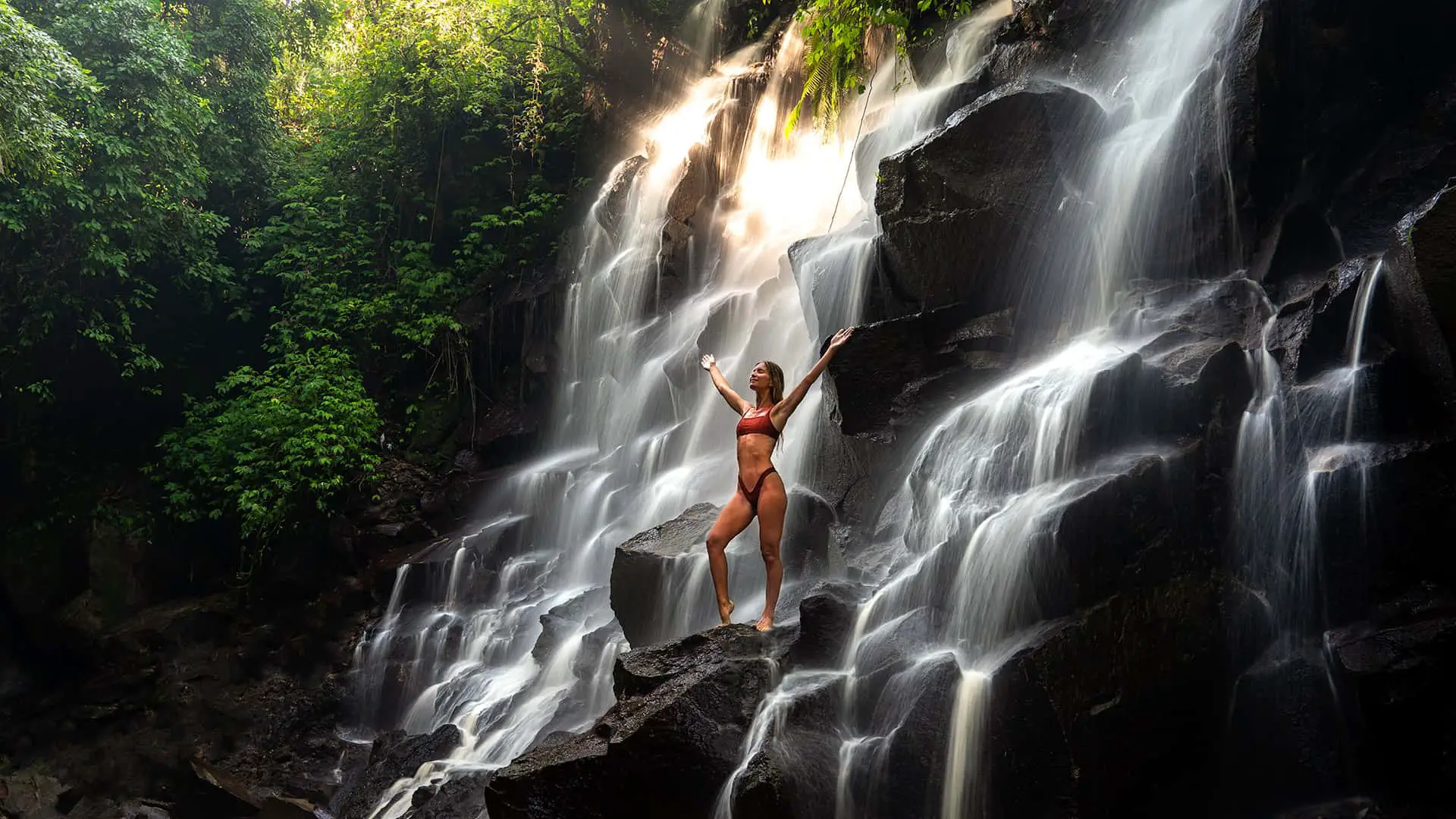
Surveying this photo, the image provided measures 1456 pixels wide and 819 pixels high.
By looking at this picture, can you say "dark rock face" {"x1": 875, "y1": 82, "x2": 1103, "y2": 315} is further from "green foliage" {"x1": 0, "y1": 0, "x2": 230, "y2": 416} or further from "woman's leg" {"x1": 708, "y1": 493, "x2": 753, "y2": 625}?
"green foliage" {"x1": 0, "y1": 0, "x2": 230, "y2": 416}

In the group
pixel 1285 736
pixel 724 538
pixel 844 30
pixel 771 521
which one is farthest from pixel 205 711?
pixel 1285 736

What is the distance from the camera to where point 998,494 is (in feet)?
20.3

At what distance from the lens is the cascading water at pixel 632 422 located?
8.64 meters

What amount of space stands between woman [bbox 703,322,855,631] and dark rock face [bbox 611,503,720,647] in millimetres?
1401

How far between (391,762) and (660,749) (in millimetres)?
4371

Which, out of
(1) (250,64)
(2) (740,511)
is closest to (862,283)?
(2) (740,511)

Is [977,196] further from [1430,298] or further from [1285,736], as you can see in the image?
[1285,736]

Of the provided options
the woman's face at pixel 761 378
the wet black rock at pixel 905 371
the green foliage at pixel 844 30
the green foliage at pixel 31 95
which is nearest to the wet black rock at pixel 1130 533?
the wet black rock at pixel 905 371

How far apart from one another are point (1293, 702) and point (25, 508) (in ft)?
45.8

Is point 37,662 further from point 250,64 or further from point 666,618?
point 250,64

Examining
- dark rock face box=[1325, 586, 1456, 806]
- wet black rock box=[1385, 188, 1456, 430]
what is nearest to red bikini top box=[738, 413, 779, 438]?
dark rock face box=[1325, 586, 1456, 806]

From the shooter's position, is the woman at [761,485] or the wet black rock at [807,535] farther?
the wet black rock at [807,535]

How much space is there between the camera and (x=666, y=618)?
24.9 ft

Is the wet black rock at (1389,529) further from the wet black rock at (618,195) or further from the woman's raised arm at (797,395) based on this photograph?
the wet black rock at (618,195)
